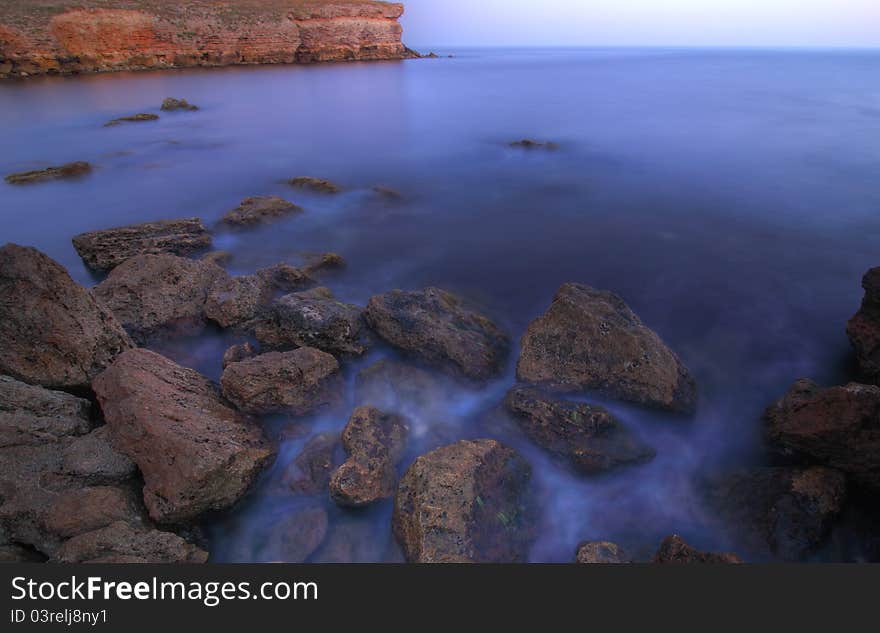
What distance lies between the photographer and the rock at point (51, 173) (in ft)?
38.1

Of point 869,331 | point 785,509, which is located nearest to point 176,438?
point 785,509

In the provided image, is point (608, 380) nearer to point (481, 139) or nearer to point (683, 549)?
point (683, 549)

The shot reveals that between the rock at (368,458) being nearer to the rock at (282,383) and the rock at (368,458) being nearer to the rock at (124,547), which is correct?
the rock at (282,383)

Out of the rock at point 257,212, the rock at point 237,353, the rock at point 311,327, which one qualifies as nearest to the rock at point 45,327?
the rock at point 237,353

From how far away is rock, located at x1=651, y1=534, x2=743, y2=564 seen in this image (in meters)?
3.00

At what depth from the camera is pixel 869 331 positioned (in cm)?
499

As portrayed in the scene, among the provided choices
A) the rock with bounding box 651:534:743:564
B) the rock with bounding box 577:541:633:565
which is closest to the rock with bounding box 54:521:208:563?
the rock with bounding box 577:541:633:565

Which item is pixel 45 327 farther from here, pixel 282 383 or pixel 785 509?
pixel 785 509

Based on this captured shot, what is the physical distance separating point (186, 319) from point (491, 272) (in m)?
4.59

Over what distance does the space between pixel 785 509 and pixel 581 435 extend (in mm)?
1678

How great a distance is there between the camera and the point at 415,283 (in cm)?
748

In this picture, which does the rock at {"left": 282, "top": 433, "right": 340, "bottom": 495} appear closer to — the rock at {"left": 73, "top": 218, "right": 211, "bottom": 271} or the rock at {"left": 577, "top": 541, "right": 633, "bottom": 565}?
the rock at {"left": 577, "top": 541, "right": 633, "bottom": 565}

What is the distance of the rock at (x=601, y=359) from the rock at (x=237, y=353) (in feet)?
10.0

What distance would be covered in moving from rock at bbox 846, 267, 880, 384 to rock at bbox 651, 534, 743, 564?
338 centimetres
